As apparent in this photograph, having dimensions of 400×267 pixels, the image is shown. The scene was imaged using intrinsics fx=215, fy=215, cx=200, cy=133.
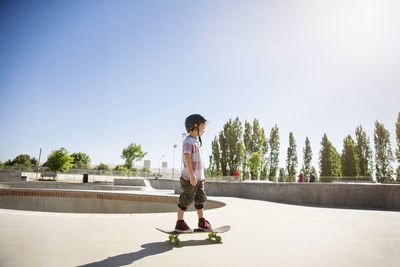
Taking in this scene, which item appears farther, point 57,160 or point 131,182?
point 57,160

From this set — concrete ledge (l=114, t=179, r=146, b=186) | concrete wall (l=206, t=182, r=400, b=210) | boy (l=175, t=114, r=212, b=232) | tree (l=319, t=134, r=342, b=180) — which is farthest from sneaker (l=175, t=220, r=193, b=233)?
tree (l=319, t=134, r=342, b=180)

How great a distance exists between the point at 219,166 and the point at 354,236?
138 ft

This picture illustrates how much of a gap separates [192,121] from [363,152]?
48.7 metres

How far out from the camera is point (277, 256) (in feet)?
7.16

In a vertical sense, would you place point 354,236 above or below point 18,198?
above

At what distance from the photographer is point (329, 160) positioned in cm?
4522

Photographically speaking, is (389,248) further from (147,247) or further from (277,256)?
(147,247)

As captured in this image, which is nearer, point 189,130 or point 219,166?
point 189,130

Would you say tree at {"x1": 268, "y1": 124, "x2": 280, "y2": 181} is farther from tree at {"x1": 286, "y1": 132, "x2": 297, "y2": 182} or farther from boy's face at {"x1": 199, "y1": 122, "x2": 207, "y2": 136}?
boy's face at {"x1": 199, "y1": 122, "x2": 207, "y2": 136}

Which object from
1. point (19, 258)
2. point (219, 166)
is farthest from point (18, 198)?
point (219, 166)

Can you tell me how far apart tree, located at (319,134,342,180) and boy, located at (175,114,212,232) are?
50232 millimetres

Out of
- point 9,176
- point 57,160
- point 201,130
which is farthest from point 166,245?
point 57,160

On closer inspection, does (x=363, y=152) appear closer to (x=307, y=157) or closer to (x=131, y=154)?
(x=307, y=157)

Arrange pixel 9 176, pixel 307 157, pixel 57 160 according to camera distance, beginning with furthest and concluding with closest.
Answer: pixel 307 157
pixel 57 160
pixel 9 176
